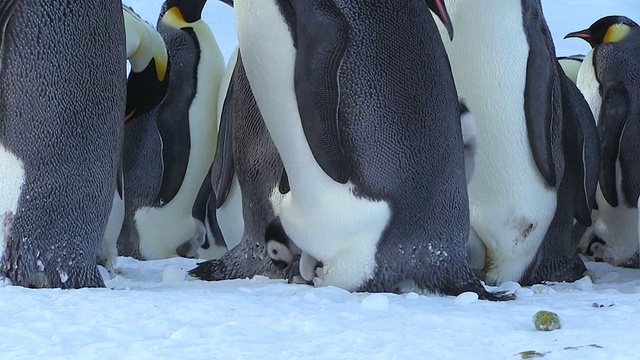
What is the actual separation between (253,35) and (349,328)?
3.58 ft

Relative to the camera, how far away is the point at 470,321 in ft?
7.14

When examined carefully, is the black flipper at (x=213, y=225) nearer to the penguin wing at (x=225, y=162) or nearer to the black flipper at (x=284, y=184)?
the penguin wing at (x=225, y=162)

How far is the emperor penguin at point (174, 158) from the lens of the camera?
4820 millimetres

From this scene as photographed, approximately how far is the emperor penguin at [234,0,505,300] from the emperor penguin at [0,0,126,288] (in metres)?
0.47

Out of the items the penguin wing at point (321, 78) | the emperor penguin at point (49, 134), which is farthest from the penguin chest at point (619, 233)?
the emperor penguin at point (49, 134)

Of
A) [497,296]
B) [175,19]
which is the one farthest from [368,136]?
[175,19]

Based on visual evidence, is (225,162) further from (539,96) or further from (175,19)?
(175,19)

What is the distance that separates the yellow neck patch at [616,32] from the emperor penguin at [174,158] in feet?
5.54

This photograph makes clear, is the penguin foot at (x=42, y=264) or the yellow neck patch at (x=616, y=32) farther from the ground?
the yellow neck patch at (x=616, y=32)

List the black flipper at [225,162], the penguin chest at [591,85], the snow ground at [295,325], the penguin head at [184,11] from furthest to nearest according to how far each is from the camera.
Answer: the penguin head at [184,11] → the penguin chest at [591,85] → the black flipper at [225,162] → the snow ground at [295,325]

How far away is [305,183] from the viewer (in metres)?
2.90

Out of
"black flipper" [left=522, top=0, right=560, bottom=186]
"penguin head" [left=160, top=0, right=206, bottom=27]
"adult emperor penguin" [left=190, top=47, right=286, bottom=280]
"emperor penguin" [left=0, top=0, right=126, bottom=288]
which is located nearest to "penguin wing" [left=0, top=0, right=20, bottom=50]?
"emperor penguin" [left=0, top=0, right=126, bottom=288]

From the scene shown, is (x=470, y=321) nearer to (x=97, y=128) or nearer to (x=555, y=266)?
(x=97, y=128)

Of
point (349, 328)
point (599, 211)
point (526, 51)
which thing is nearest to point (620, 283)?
point (526, 51)
